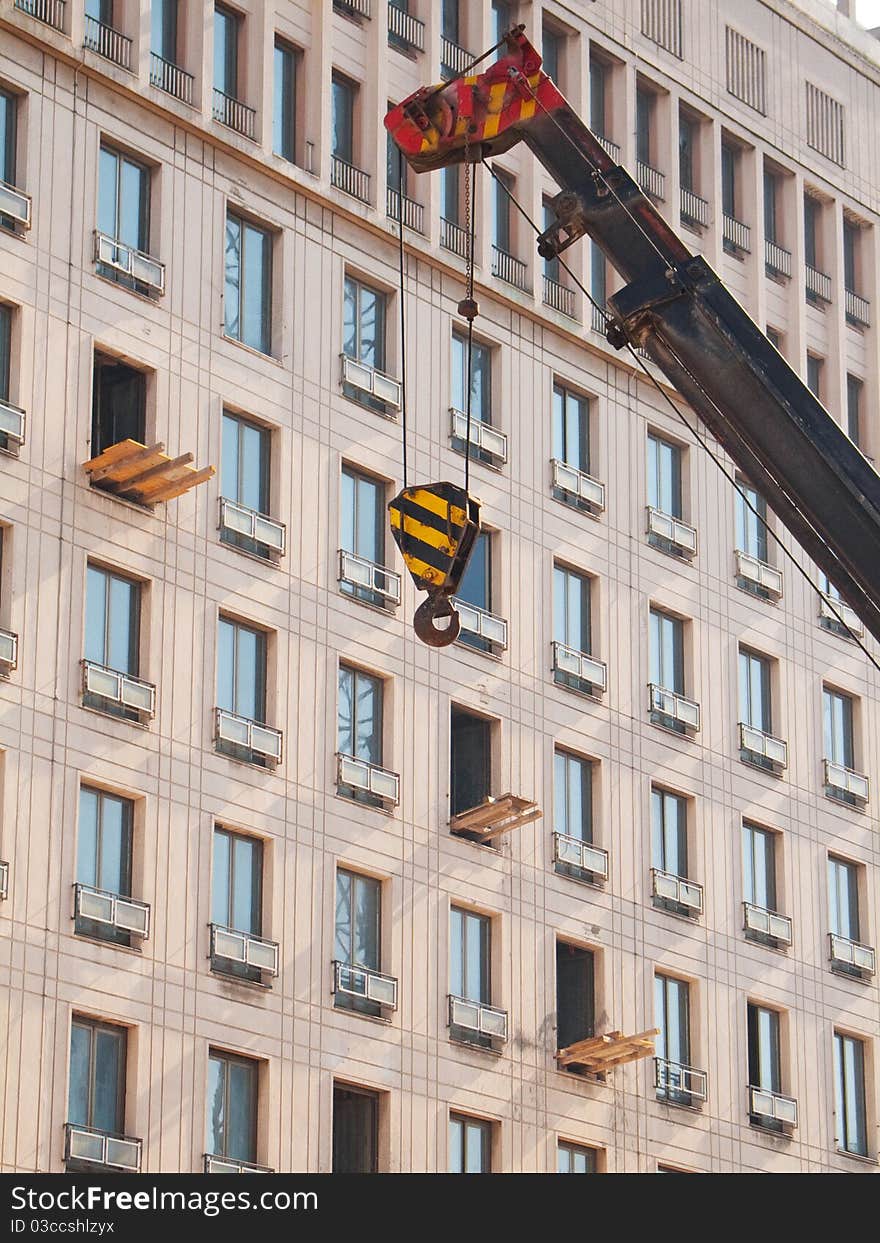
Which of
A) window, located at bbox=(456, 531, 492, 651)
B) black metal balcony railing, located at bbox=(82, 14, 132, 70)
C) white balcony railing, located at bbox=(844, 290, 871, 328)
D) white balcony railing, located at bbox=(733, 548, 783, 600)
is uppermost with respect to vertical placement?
white balcony railing, located at bbox=(844, 290, 871, 328)

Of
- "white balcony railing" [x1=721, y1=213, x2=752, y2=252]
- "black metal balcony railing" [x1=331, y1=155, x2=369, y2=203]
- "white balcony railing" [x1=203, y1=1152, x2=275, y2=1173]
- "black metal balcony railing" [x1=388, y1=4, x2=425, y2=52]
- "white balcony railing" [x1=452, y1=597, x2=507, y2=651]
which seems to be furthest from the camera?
"white balcony railing" [x1=721, y1=213, x2=752, y2=252]

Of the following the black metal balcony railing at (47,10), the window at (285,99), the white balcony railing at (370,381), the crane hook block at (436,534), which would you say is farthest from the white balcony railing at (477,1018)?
the crane hook block at (436,534)

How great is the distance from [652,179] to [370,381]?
11.0 metres

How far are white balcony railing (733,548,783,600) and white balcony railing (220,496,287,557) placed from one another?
1370 centimetres

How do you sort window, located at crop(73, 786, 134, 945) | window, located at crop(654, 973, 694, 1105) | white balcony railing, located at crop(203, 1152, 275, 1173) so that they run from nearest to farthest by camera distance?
window, located at crop(73, 786, 134, 945) → white balcony railing, located at crop(203, 1152, 275, 1173) → window, located at crop(654, 973, 694, 1105)

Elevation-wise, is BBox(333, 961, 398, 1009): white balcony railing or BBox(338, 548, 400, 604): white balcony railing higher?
BBox(338, 548, 400, 604): white balcony railing

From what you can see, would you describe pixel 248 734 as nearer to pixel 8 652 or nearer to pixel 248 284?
pixel 8 652

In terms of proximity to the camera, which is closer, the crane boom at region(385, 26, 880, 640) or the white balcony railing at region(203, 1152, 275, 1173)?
the crane boom at region(385, 26, 880, 640)

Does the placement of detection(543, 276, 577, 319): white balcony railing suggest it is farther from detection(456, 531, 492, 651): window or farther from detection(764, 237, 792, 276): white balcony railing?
detection(764, 237, 792, 276): white balcony railing

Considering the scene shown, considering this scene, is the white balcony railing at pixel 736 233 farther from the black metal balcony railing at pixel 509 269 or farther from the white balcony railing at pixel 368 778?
the white balcony railing at pixel 368 778

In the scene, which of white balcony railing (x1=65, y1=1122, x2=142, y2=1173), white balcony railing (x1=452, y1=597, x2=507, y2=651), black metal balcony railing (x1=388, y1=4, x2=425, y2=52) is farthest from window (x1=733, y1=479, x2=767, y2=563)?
white balcony railing (x1=65, y1=1122, x2=142, y2=1173)

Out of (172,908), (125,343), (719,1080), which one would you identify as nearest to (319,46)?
(125,343)

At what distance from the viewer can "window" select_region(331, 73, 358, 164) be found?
5841 cm

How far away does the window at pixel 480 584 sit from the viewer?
2281 inches
